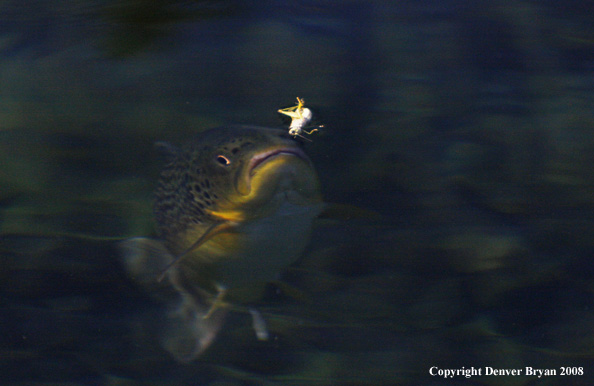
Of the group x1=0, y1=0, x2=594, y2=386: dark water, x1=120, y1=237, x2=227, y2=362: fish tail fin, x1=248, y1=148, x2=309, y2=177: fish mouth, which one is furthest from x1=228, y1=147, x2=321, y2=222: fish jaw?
x1=120, y1=237, x2=227, y2=362: fish tail fin

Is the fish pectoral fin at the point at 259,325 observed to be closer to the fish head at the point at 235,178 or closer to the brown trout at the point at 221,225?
the brown trout at the point at 221,225

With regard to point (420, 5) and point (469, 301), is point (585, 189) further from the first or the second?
point (420, 5)

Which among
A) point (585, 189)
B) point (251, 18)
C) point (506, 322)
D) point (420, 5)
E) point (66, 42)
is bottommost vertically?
point (506, 322)

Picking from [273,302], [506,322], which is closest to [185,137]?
[273,302]

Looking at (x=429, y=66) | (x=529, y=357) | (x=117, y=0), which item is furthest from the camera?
(x=117, y=0)

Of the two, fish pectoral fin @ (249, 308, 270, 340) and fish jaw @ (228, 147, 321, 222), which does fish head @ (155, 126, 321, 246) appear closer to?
fish jaw @ (228, 147, 321, 222)

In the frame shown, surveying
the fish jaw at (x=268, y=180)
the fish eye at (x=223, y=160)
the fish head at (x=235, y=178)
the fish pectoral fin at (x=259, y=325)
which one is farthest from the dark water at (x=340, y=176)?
the fish eye at (x=223, y=160)

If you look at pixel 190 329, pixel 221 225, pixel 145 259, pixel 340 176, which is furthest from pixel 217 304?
pixel 340 176

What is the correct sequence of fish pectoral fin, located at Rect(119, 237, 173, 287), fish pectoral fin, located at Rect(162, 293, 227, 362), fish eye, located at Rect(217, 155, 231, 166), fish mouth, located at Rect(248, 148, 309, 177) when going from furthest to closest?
fish pectoral fin, located at Rect(119, 237, 173, 287) < fish pectoral fin, located at Rect(162, 293, 227, 362) < fish eye, located at Rect(217, 155, 231, 166) < fish mouth, located at Rect(248, 148, 309, 177)
